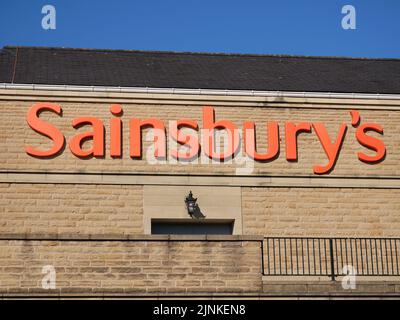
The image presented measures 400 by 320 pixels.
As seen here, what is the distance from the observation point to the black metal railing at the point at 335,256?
21875 mm

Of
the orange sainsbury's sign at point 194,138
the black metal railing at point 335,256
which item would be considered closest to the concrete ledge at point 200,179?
the orange sainsbury's sign at point 194,138

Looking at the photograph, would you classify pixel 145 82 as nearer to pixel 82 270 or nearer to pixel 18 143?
pixel 18 143

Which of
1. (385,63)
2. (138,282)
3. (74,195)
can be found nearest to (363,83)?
(385,63)

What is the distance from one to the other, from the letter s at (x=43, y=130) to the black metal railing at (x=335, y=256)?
A: 18.2ft

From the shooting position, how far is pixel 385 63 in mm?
29953

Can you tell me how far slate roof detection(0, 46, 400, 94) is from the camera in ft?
82.5

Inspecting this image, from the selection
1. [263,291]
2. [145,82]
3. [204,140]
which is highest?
[145,82]

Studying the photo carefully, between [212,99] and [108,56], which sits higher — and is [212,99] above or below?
below

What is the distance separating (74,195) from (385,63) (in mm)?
12291

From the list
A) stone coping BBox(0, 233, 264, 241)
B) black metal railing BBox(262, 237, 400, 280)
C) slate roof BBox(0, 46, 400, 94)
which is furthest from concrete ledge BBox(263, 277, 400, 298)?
slate roof BBox(0, 46, 400, 94)

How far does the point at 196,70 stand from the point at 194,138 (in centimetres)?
429

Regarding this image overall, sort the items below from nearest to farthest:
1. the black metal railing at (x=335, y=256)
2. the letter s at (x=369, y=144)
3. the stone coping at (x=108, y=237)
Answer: the stone coping at (x=108, y=237) → the black metal railing at (x=335, y=256) → the letter s at (x=369, y=144)

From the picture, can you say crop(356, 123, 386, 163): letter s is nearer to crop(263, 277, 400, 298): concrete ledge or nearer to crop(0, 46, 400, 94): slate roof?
crop(0, 46, 400, 94): slate roof

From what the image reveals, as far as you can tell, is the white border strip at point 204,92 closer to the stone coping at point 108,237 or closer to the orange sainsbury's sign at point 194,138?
the orange sainsbury's sign at point 194,138
